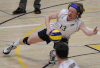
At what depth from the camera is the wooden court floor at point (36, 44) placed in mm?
3826

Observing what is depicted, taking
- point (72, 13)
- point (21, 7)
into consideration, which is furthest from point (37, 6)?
point (72, 13)

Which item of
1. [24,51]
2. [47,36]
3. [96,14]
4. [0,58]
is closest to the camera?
[47,36]

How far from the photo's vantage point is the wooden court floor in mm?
3826

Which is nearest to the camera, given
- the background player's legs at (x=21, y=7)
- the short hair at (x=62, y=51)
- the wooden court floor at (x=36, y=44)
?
the short hair at (x=62, y=51)

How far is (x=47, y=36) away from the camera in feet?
11.1

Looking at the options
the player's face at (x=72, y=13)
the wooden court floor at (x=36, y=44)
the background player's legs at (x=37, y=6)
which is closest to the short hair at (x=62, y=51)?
the player's face at (x=72, y=13)

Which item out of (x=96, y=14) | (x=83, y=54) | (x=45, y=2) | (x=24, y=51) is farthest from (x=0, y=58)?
(x=45, y=2)

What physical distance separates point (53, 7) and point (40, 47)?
3338 mm

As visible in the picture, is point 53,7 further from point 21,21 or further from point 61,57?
point 61,57

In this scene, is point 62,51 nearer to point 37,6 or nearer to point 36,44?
point 36,44

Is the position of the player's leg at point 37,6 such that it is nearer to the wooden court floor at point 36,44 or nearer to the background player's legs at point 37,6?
the background player's legs at point 37,6

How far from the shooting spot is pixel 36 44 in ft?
15.0

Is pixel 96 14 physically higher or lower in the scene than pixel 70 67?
higher

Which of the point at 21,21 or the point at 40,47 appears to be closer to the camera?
the point at 40,47
